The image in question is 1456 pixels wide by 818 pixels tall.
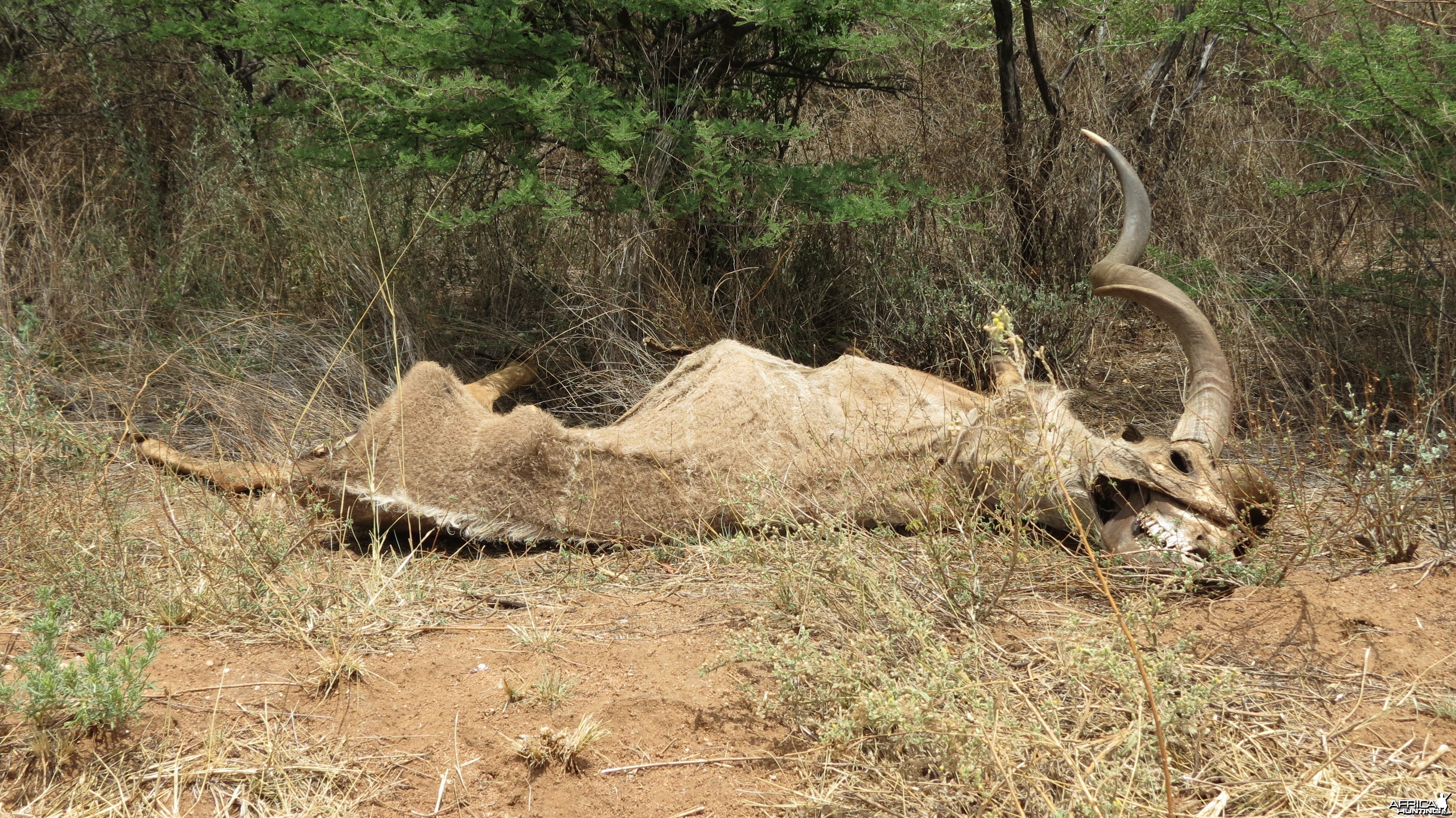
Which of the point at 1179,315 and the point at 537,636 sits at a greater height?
the point at 1179,315

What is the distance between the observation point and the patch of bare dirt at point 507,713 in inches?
109

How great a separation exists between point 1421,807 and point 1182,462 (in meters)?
1.48

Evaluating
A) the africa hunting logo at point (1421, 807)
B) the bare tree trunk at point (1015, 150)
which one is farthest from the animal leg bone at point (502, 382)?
the africa hunting logo at point (1421, 807)

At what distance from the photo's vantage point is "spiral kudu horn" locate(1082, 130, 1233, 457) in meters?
3.96

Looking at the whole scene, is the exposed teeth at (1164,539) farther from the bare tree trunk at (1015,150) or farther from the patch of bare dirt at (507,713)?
the bare tree trunk at (1015,150)

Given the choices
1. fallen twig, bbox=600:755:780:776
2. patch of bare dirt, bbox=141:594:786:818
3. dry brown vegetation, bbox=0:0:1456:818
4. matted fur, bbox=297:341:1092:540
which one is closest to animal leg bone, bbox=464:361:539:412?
dry brown vegetation, bbox=0:0:1456:818

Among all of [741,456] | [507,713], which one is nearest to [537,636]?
[507,713]

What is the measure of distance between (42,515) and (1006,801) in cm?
341

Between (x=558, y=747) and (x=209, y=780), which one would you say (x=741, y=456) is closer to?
(x=558, y=747)

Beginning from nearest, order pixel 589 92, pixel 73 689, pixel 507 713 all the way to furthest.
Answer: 1. pixel 73 689
2. pixel 507 713
3. pixel 589 92

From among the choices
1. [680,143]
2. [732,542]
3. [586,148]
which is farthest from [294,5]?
[732,542]

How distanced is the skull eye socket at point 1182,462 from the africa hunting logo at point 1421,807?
142cm

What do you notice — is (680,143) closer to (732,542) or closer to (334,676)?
(732,542)

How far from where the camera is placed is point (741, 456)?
4.23m
